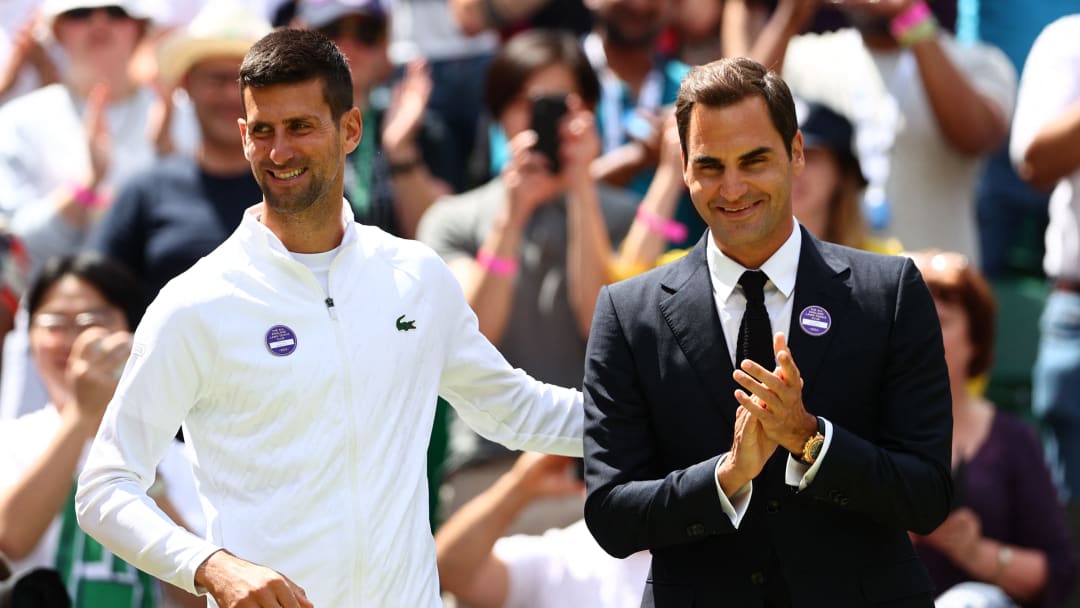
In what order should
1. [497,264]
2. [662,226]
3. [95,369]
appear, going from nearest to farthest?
[95,369] < [497,264] < [662,226]

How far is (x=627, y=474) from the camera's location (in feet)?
13.4

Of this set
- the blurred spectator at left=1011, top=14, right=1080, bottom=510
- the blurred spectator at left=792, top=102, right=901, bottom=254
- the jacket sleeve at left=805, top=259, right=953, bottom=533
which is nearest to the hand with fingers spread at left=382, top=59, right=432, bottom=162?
the blurred spectator at left=792, top=102, right=901, bottom=254

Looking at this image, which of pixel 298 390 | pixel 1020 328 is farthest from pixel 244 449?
pixel 1020 328

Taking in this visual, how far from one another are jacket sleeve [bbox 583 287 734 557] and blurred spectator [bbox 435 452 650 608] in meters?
1.31

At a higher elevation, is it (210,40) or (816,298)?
(816,298)

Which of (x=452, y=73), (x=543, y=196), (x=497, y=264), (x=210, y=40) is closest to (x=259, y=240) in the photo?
(x=497, y=264)

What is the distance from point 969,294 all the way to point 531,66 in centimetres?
201

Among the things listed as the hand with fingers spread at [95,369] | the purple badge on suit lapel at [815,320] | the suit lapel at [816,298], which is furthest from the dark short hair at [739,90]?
the hand with fingers spread at [95,369]

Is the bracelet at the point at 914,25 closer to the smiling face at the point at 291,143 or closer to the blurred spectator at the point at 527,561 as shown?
the blurred spectator at the point at 527,561

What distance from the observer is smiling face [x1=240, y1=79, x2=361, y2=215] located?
413 cm

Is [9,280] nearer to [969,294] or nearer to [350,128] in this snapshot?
[350,128]

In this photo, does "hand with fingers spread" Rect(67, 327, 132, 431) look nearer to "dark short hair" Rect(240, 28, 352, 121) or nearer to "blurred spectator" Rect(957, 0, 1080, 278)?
"dark short hair" Rect(240, 28, 352, 121)

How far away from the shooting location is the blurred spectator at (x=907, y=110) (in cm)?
703

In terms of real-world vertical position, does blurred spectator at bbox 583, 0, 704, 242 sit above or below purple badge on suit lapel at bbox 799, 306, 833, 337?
below
